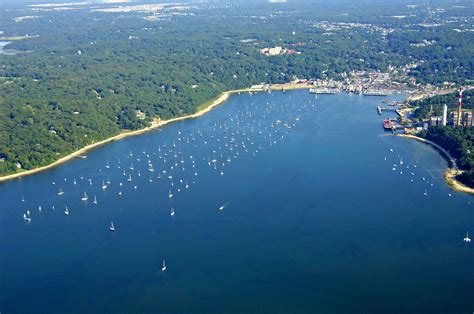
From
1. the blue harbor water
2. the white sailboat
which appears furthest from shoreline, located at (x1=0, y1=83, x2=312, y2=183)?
the white sailboat

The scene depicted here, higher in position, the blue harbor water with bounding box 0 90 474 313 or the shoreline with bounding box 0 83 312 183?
the blue harbor water with bounding box 0 90 474 313

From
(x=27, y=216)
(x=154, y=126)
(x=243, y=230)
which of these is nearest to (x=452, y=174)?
(x=243, y=230)

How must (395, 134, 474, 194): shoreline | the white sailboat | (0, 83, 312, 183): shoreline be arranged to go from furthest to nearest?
1. (0, 83, 312, 183): shoreline
2. (395, 134, 474, 194): shoreline
3. the white sailboat

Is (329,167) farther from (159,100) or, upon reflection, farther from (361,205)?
(159,100)

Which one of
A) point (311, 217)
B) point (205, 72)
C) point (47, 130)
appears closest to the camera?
point (311, 217)

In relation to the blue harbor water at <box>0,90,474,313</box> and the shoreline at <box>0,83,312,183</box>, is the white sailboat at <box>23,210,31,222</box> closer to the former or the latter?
the blue harbor water at <box>0,90,474,313</box>

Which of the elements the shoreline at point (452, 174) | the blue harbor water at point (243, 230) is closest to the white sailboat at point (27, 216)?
the blue harbor water at point (243, 230)

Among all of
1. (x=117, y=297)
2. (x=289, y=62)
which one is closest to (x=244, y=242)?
(x=117, y=297)

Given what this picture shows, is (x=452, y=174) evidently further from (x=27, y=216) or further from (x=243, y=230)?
(x=27, y=216)
